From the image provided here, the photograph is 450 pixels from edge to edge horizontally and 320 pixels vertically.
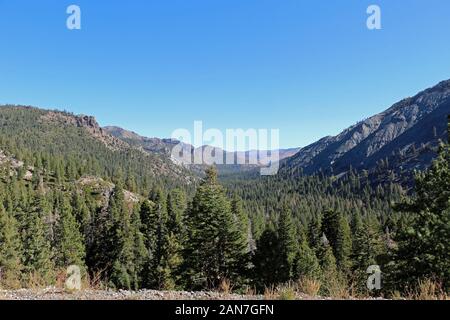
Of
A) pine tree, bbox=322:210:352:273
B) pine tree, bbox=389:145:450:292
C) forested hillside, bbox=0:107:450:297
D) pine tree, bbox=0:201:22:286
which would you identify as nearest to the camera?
pine tree, bbox=389:145:450:292

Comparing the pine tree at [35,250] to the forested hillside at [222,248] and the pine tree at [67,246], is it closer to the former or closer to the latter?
the forested hillside at [222,248]

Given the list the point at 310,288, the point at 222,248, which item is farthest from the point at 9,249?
the point at 310,288

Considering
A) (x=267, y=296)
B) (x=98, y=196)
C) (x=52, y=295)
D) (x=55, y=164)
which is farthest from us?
(x=55, y=164)

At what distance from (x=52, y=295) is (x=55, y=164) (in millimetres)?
127685

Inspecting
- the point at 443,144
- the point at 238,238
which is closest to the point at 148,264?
the point at 238,238

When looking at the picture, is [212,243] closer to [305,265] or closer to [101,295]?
[305,265]

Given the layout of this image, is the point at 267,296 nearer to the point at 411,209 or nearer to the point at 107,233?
the point at 411,209

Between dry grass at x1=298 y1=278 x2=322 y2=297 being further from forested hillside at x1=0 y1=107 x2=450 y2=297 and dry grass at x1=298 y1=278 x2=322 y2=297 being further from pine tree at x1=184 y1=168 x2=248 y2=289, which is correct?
pine tree at x1=184 y1=168 x2=248 y2=289

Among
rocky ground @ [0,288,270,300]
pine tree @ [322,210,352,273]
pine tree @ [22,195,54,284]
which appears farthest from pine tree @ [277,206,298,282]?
rocky ground @ [0,288,270,300]

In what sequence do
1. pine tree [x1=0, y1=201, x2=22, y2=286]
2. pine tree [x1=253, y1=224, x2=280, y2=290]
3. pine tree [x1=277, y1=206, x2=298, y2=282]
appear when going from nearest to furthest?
pine tree [x1=0, y1=201, x2=22, y2=286] < pine tree [x1=277, y1=206, x2=298, y2=282] < pine tree [x1=253, y1=224, x2=280, y2=290]

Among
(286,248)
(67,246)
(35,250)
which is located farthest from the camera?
(67,246)

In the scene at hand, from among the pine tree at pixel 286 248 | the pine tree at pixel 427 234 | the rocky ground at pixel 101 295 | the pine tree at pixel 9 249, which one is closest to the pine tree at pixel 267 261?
the pine tree at pixel 286 248

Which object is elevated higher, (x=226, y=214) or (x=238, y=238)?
(x=226, y=214)
